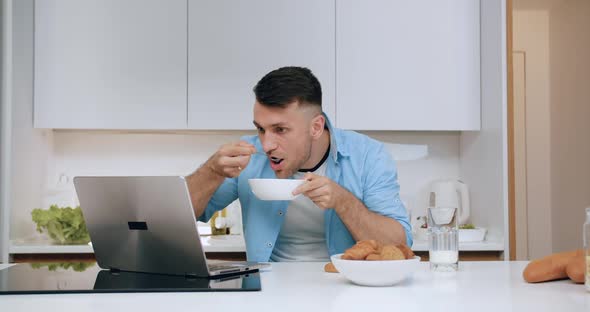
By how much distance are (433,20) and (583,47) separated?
5.40ft

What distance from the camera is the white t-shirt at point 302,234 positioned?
2.37 metres

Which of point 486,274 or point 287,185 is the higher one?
point 287,185

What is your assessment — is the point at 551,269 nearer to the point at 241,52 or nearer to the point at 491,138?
the point at 491,138

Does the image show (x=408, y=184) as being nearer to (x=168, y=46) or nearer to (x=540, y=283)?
(x=168, y=46)

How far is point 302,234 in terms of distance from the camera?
7.86 feet

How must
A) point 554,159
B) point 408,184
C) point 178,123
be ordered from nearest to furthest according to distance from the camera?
1. point 178,123
2. point 408,184
3. point 554,159

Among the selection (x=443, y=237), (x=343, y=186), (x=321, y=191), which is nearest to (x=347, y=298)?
(x=443, y=237)

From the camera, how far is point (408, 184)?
380 cm

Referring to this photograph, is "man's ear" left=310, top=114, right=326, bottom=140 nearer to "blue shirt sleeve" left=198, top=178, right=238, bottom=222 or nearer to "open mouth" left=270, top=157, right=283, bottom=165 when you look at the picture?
"open mouth" left=270, top=157, right=283, bottom=165

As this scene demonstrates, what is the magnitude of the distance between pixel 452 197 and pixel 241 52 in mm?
1251

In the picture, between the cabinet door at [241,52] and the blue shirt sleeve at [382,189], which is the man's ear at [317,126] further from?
the cabinet door at [241,52]

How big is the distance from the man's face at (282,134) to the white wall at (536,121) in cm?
364

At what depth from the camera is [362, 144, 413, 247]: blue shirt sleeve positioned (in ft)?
7.43

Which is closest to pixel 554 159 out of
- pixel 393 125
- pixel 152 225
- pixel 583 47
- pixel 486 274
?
pixel 583 47
